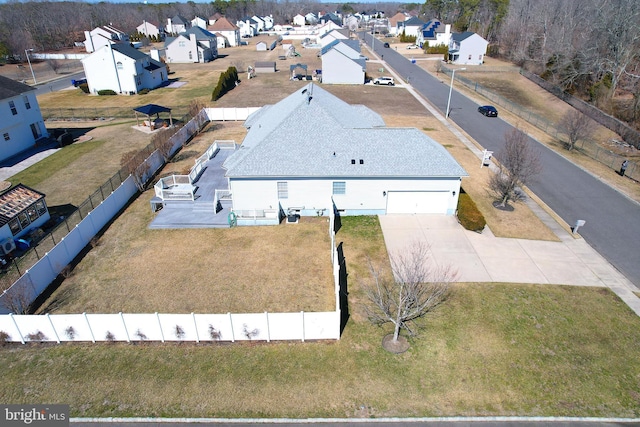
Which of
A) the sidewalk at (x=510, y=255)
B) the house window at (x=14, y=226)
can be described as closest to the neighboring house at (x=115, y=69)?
the house window at (x=14, y=226)

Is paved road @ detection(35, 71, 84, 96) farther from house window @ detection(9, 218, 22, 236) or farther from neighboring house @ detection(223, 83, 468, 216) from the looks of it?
neighboring house @ detection(223, 83, 468, 216)

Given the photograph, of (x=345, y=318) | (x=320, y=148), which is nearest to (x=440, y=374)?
(x=345, y=318)

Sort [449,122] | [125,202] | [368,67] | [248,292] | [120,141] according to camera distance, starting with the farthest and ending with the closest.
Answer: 1. [368,67]
2. [449,122]
3. [120,141]
4. [125,202]
5. [248,292]

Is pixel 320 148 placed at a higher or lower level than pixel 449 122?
higher

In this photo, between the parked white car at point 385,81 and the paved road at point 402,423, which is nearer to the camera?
the paved road at point 402,423

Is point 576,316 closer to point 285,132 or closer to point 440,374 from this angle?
point 440,374

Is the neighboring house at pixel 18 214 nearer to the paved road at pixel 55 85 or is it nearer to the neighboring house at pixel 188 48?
the paved road at pixel 55 85

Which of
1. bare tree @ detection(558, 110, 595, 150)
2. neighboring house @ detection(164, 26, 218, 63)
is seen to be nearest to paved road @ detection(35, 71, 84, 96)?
neighboring house @ detection(164, 26, 218, 63)
